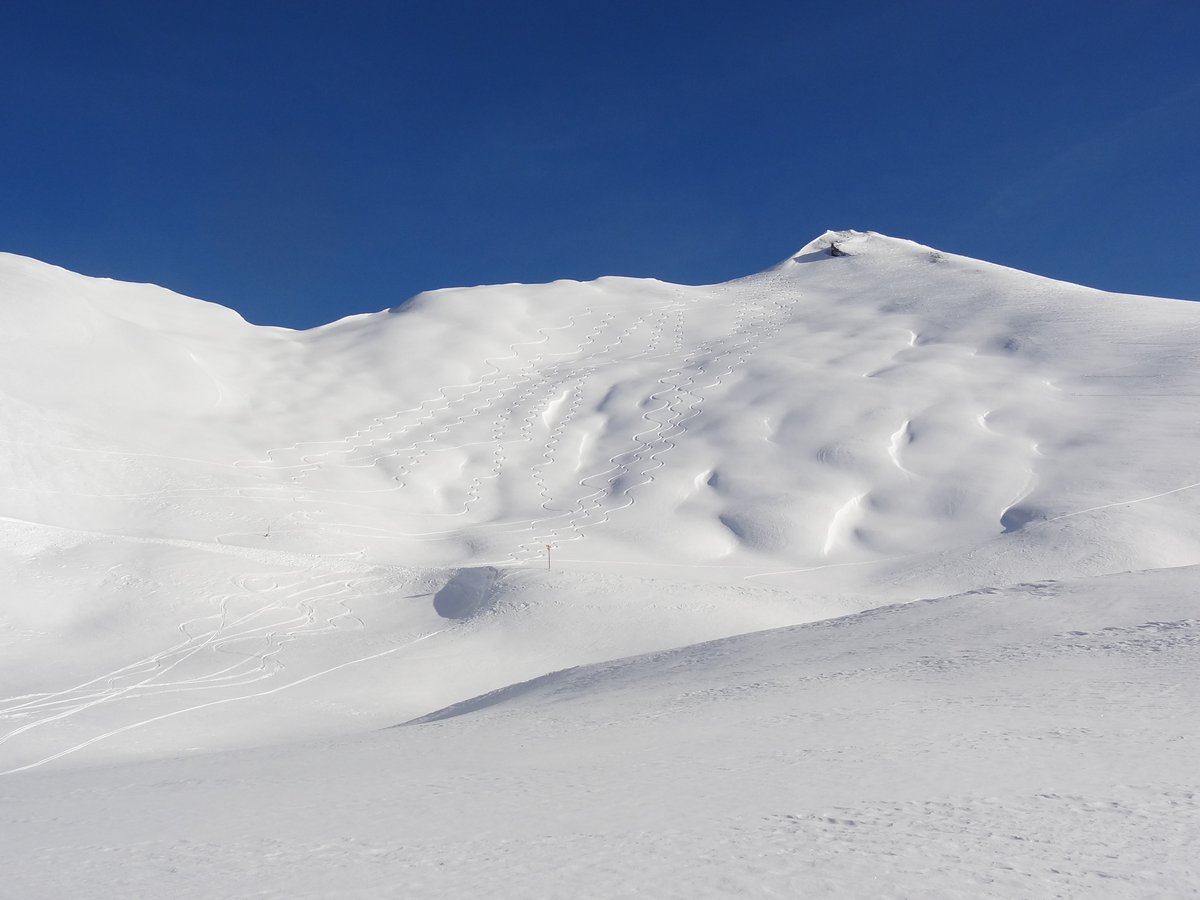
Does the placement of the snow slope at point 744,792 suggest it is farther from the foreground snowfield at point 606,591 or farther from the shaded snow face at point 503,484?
the shaded snow face at point 503,484

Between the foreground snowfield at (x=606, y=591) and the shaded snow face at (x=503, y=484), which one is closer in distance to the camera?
the foreground snowfield at (x=606, y=591)

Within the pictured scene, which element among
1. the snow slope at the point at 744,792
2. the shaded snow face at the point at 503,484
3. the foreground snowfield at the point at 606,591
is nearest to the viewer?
the snow slope at the point at 744,792

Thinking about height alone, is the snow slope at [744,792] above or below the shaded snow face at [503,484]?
below

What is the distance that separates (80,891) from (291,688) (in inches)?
601

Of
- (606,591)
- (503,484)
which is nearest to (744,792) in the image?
(606,591)

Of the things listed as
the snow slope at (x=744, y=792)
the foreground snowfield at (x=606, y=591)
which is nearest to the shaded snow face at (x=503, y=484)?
the foreground snowfield at (x=606, y=591)

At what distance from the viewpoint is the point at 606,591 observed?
27203 millimetres

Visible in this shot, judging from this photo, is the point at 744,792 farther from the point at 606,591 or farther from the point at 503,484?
the point at 503,484

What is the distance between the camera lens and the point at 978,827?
8.02 meters

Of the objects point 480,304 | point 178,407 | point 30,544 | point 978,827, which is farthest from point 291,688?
point 480,304

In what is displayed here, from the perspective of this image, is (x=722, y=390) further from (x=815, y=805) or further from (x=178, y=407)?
(x=815, y=805)

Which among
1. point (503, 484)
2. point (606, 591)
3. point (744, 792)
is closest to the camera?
point (744, 792)

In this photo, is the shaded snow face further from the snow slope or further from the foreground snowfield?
the snow slope

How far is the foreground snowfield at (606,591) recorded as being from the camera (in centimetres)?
870
